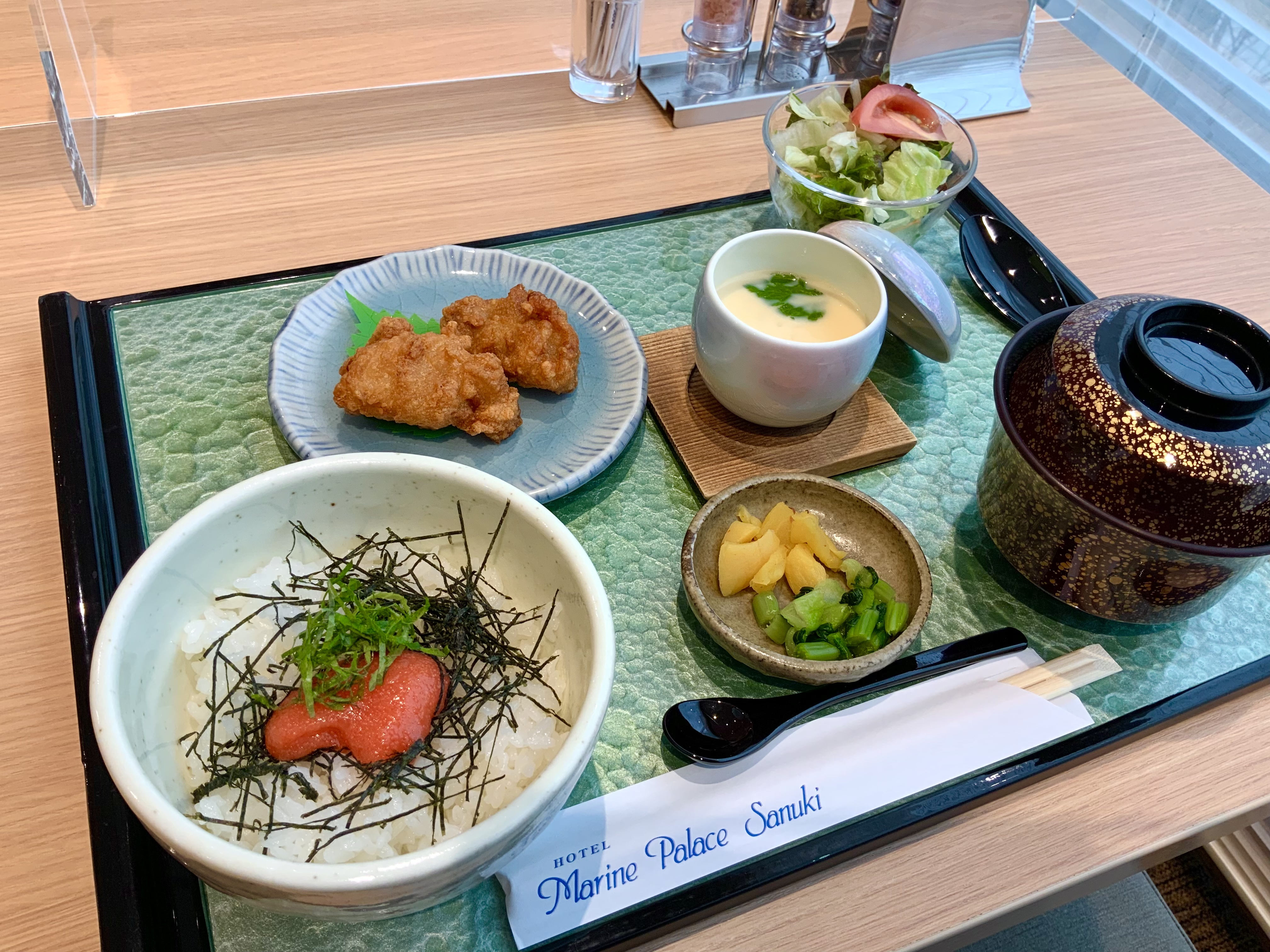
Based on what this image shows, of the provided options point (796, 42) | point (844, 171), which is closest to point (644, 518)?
point (844, 171)

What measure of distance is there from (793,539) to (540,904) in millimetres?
503

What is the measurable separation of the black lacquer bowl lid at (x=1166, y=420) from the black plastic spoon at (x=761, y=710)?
231mm

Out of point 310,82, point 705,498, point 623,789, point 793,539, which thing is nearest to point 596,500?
point 705,498

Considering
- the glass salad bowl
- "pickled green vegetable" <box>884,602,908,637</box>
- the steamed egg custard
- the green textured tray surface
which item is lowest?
the green textured tray surface

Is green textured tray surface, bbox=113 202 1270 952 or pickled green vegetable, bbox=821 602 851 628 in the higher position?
pickled green vegetable, bbox=821 602 851 628

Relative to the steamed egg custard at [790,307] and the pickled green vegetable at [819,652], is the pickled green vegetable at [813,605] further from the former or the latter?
the steamed egg custard at [790,307]

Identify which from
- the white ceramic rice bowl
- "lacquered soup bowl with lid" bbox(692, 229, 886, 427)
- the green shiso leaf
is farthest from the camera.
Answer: the green shiso leaf

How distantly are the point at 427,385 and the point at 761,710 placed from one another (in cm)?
58

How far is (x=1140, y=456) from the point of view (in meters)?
0.93

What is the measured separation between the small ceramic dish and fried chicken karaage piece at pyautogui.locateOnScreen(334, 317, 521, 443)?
0.31 m

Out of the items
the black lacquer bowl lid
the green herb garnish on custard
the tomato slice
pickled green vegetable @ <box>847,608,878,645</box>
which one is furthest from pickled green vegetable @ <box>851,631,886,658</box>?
the tomato slice

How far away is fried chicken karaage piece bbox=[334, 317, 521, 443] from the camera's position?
45.5 inches

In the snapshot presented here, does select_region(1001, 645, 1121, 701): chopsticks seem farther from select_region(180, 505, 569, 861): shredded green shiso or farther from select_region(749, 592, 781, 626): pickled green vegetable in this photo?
select_region(180, 505, 569, 861): shredded green shiso

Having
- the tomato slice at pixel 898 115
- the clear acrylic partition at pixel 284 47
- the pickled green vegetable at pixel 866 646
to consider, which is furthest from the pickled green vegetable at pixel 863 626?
the clear acrylic partition at pixel 284 47
